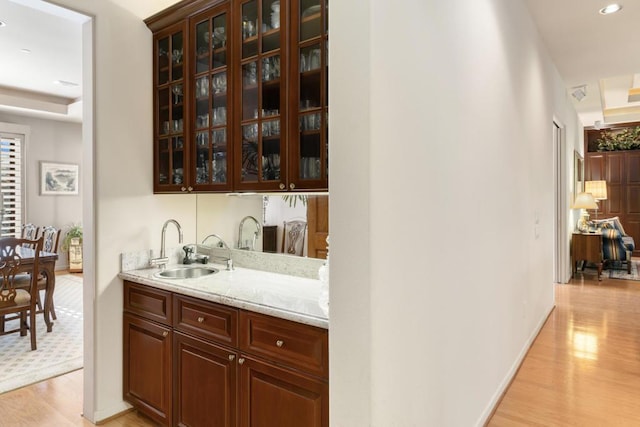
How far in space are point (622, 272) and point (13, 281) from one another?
863 centimetres

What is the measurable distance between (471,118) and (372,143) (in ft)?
3.58

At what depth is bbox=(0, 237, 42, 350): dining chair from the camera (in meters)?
3.55

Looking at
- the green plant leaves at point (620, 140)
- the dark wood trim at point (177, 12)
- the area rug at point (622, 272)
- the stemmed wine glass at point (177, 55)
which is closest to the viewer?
the dark wood trim at point (177, 12)

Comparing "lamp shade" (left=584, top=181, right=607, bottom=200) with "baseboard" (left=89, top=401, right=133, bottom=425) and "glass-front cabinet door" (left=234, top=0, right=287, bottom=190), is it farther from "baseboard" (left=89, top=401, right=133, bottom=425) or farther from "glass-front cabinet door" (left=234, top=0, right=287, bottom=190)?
"baseboard" (left=89, top=401, right=133, bottom=425)

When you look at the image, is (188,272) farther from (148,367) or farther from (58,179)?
(58,179)

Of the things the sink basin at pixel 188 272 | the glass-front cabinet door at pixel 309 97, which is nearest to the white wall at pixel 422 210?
the glass-front cabinet door at pixel 309 97

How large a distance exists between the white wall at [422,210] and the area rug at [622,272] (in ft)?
16.4

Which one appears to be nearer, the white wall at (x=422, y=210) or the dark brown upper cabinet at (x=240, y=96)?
the white wall at (x=422, y=210)

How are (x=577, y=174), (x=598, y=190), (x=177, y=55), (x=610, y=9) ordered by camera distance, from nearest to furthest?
1. (x=177, y=55)
2. (x=610, y=9)
3. (x=577, y=174)
4. (x=598, y=190)

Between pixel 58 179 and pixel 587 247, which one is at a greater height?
pixel 58 179

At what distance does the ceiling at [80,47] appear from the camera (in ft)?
11.0

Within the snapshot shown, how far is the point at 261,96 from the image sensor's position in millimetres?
2148

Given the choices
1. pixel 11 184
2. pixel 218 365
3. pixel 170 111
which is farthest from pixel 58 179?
pixel 218 365

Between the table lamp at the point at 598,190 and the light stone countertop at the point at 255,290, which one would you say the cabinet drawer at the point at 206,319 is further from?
the table lamp at the point at 598,190
